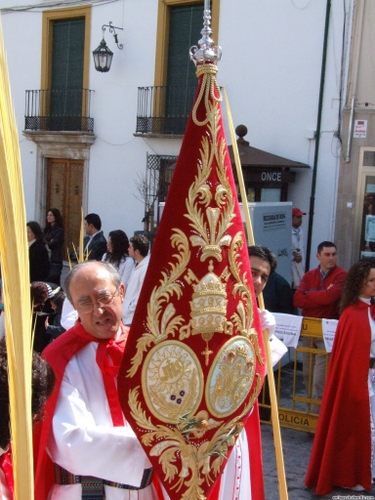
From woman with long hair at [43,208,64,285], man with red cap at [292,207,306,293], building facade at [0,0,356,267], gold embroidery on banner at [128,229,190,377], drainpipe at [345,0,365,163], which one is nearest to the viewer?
gold embroidery on banner at [128,229,190,377]

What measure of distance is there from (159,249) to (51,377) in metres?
0.48

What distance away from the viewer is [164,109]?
12008mm

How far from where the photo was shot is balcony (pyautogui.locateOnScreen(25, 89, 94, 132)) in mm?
13141

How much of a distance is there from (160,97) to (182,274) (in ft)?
34.5

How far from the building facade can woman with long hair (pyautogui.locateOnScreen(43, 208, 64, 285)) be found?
2754 mm

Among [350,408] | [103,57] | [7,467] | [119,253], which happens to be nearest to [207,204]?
[7,467]

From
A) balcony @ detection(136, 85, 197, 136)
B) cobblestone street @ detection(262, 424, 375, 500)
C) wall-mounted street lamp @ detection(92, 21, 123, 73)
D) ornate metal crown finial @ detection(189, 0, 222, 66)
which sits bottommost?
cobblestone street @ detection(262, 424, 375, 500)

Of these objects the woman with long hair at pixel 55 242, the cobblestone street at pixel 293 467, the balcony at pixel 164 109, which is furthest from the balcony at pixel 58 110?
the cobblestone street at pixel 293 467

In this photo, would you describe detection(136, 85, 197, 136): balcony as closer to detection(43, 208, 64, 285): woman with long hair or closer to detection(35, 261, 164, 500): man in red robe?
detection(43, 208, 64, 285): woman with long hair

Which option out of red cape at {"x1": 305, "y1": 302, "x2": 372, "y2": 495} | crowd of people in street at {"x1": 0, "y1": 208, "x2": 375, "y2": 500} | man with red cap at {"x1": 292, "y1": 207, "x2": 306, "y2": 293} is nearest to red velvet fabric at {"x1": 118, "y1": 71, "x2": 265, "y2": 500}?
crowd of people in street at {"x1": 0, "y1": 208, "x2": 375, "y2": 500}

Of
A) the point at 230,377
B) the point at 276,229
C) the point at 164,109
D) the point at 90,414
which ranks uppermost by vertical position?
the point at 164,109

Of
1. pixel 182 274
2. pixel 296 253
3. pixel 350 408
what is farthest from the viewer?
pixel 296 253

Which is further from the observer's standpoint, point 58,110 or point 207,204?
point 58,110

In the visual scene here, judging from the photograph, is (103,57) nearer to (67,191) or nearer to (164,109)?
(164,109)
